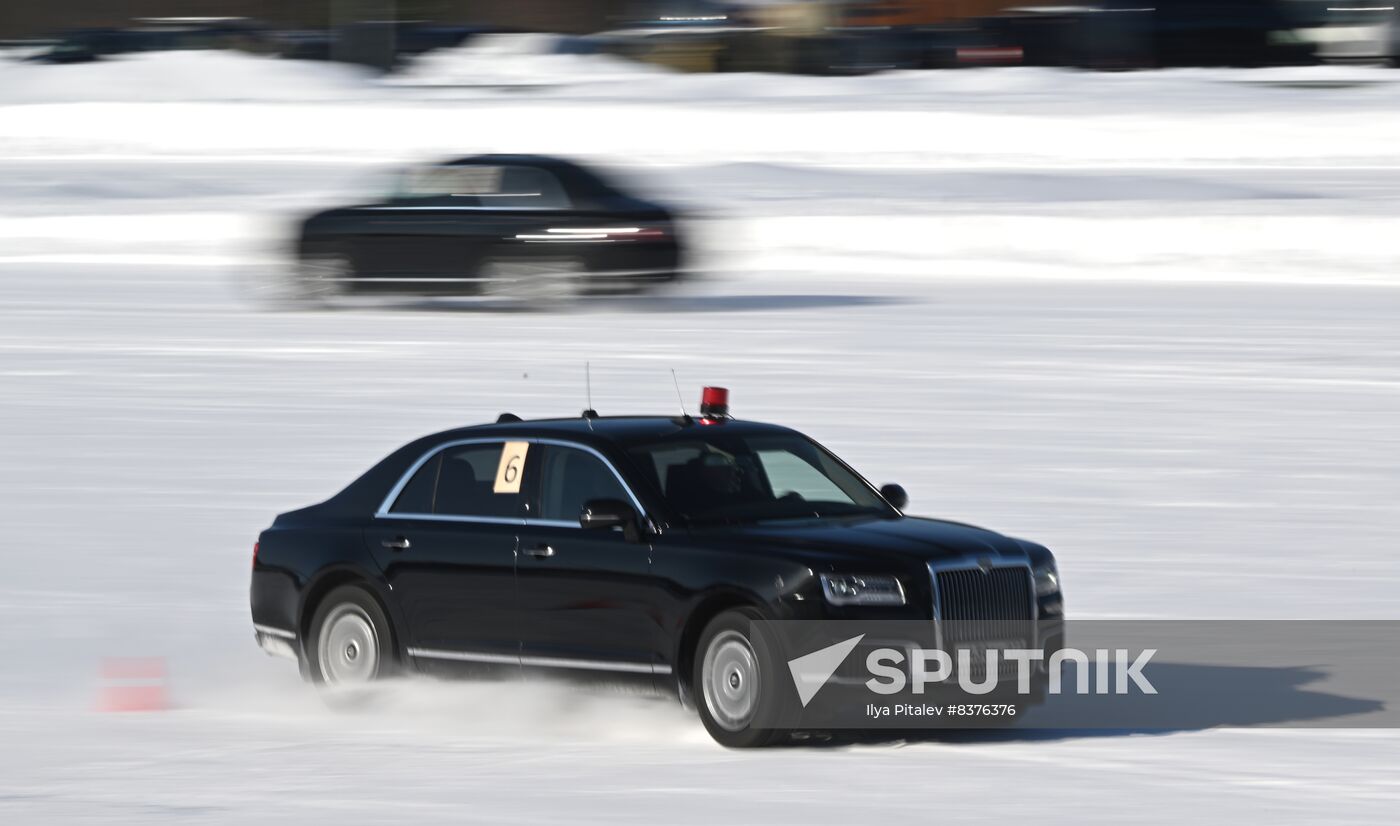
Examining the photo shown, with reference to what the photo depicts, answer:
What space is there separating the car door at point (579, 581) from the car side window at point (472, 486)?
167mm

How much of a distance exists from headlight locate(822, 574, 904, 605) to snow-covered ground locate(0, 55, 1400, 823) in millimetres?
532

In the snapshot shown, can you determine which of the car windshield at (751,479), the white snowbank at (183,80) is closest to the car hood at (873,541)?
the car windshield at (751,479)

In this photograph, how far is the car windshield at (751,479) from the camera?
876 centimetres

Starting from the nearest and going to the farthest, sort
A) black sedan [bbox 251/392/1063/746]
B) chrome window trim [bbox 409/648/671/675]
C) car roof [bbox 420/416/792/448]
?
black sedan [bbox 251/392/1063/746] → chrome window trim [bbox 409/648/671/675] → car roof [bbox 420/416/792/448]

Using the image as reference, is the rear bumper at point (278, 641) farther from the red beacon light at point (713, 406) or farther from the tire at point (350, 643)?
the red beacon light at point (713, 406)

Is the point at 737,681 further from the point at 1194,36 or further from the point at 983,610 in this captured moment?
the point at 1194,36

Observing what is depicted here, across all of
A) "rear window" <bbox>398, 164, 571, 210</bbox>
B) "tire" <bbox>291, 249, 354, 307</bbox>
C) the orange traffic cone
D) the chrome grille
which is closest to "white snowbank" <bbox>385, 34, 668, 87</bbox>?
"tire" <bbox>291, 249, 354, 307</bbox>

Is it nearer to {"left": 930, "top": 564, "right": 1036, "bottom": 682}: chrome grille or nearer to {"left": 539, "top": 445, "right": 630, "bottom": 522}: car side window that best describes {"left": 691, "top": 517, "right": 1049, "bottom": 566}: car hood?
{"left": 930, "top": 564, "right": 1036, "bottom": 682}: chrome grille

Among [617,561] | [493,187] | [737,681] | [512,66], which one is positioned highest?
[617,561]

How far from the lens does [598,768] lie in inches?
319

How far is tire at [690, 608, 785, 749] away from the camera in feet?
26.4

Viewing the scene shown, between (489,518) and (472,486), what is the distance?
0.18 m

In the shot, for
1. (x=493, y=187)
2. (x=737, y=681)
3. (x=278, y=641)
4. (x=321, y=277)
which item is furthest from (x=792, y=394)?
(x=737, y=681)

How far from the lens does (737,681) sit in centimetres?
826
